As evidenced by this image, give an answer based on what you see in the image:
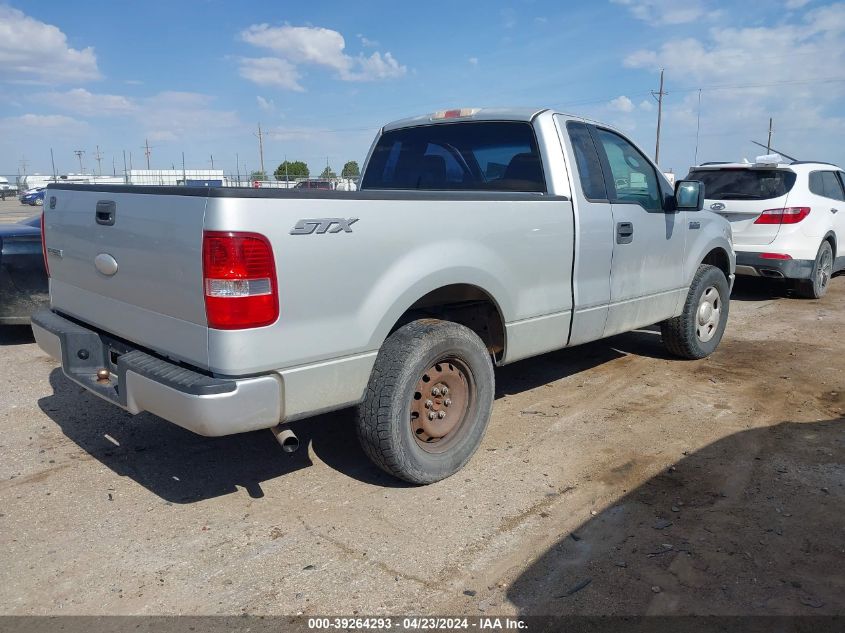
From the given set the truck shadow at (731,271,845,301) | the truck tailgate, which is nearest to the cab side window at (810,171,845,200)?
the truck shadow at (731,271,845,301)

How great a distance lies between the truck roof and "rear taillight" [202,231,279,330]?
2.49 metres

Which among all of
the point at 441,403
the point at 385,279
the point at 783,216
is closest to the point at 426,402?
the point at 441,403

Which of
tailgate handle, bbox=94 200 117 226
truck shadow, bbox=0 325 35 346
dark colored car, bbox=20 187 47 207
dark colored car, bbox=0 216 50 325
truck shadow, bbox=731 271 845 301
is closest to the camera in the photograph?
tailgate handle, bbox=94 200 117 226

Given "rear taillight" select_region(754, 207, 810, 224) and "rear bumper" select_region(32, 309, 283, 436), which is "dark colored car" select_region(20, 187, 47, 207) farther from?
"rear bumper" select_region(32, 309, 283, 436)

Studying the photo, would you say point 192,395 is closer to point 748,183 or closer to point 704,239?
point 704,239

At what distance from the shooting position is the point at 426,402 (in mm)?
3697

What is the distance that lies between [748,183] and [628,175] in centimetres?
475

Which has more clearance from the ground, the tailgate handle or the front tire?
the tailgate handle

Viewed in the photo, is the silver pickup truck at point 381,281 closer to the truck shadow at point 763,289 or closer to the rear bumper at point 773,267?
the rear bumper at point 773,267

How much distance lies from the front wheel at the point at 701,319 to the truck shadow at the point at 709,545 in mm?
1847

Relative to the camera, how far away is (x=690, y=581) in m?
2.89

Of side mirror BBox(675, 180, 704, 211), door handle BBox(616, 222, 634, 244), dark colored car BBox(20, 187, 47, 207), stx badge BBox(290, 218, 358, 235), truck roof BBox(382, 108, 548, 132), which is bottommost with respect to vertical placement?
dark colored car BBox(20, 187, 47, 207)

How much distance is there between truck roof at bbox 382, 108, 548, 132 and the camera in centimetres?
468

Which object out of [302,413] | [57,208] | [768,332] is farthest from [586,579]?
[768,332]
